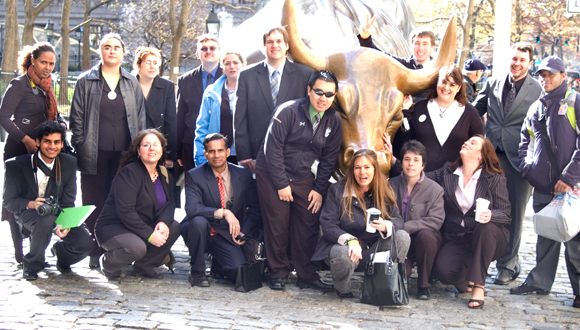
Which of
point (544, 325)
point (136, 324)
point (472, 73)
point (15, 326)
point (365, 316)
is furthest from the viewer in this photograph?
point (472, 73)

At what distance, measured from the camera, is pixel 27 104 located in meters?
5.82

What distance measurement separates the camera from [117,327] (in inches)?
165

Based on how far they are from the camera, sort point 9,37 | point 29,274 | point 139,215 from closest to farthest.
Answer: point 29,274
point 139,215
point 9,37

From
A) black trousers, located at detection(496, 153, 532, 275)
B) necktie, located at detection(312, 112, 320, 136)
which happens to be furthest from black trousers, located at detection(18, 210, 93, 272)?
black trousers, located at detection(496, 153, 532, 275)

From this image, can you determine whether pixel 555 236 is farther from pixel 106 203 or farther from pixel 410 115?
pixel 106 203

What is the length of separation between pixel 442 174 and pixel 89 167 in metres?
3.27

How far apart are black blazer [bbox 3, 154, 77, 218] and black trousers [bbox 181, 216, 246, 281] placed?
1.19 m

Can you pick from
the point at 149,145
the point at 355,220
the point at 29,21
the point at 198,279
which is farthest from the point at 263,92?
the point at 29,21

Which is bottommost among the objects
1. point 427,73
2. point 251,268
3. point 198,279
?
point 198,279

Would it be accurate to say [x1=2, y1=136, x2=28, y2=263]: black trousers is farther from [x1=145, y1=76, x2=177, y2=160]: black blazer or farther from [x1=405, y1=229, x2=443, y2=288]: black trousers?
[x1=405, y1=229, x2=443, y2=288]: black trousers

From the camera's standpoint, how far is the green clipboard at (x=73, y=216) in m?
5.23

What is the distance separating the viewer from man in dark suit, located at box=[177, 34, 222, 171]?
21.4 ft

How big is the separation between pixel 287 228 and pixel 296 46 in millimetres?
1653

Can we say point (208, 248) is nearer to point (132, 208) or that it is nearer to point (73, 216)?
point (132, 208)
